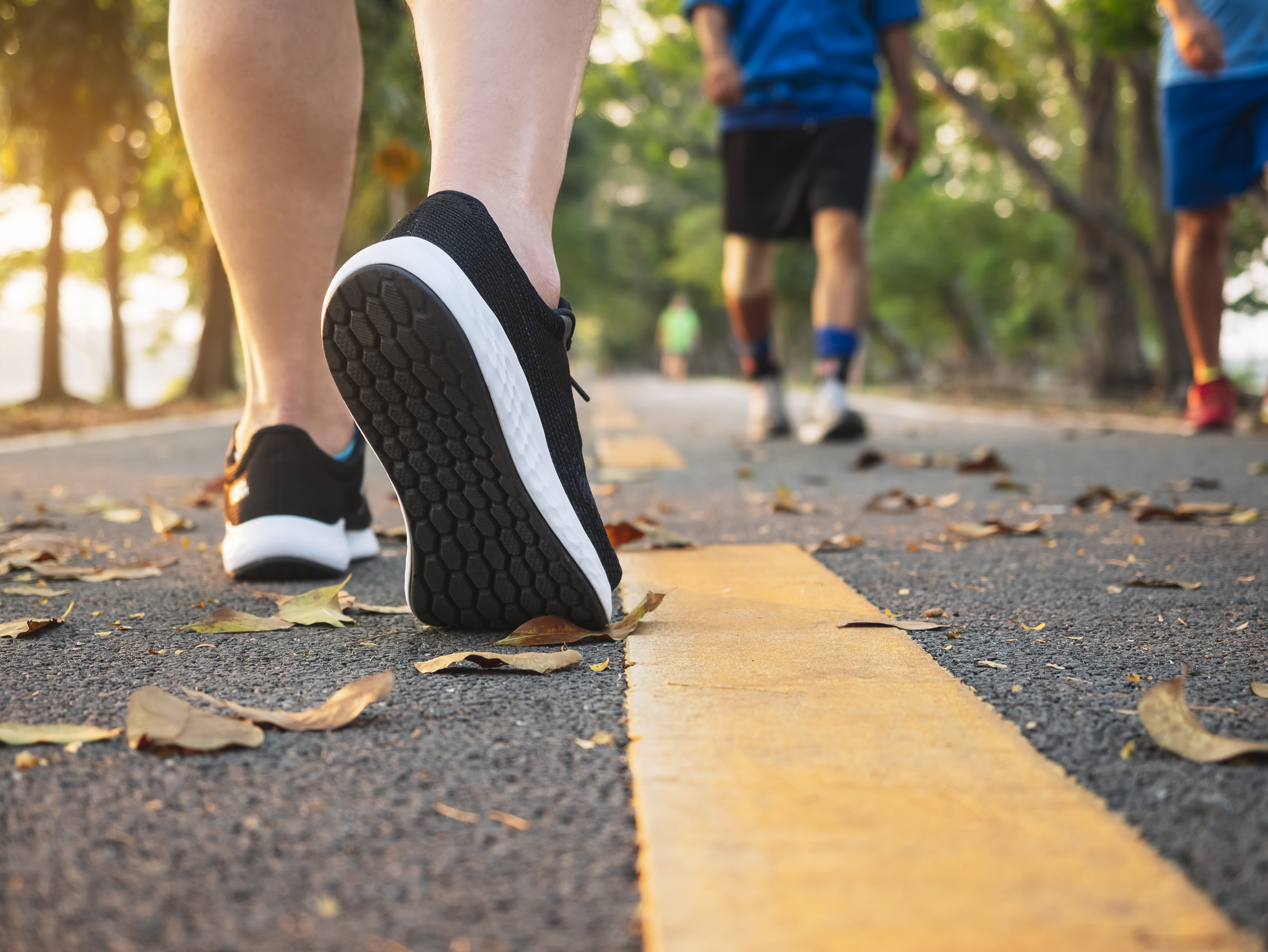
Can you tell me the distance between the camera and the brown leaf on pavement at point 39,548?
205cm

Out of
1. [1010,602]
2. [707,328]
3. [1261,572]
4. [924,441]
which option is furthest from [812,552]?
[707,328]

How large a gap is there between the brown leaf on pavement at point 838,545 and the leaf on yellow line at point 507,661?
3.38 ft

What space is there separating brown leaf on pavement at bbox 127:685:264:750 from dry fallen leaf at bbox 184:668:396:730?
0.02 metres

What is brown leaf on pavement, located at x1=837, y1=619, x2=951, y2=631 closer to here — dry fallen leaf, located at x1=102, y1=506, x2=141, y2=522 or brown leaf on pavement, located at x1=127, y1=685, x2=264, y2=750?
brown leaf on pavement, located at x1=127, y1=685, x2=264, y2=750

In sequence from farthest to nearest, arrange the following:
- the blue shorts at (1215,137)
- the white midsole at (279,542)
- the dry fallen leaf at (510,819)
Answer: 1. the blue shorts at (1215,137)
2. the white midsole at (279,542)
3. the dry fallen leaf at (510,819)

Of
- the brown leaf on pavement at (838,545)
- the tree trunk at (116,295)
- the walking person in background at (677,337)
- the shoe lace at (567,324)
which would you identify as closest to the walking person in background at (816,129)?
the brown leaf on pavement at (838,545)

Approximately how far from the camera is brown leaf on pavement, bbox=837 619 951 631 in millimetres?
1470

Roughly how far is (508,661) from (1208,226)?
14.6 ft

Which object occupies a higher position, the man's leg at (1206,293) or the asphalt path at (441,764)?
the man's leg at (1206,293)

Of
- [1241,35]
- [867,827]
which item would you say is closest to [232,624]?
[867,827]

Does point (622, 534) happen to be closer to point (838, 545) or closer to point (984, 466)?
point (838, 545)

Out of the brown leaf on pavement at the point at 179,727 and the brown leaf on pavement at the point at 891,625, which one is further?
the brown leaf on pavement at the point at 891,625

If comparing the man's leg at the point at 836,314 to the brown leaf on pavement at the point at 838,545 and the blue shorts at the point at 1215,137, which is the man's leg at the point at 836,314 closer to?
the blue shorts at the point at 1215,137

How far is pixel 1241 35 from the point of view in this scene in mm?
4340
